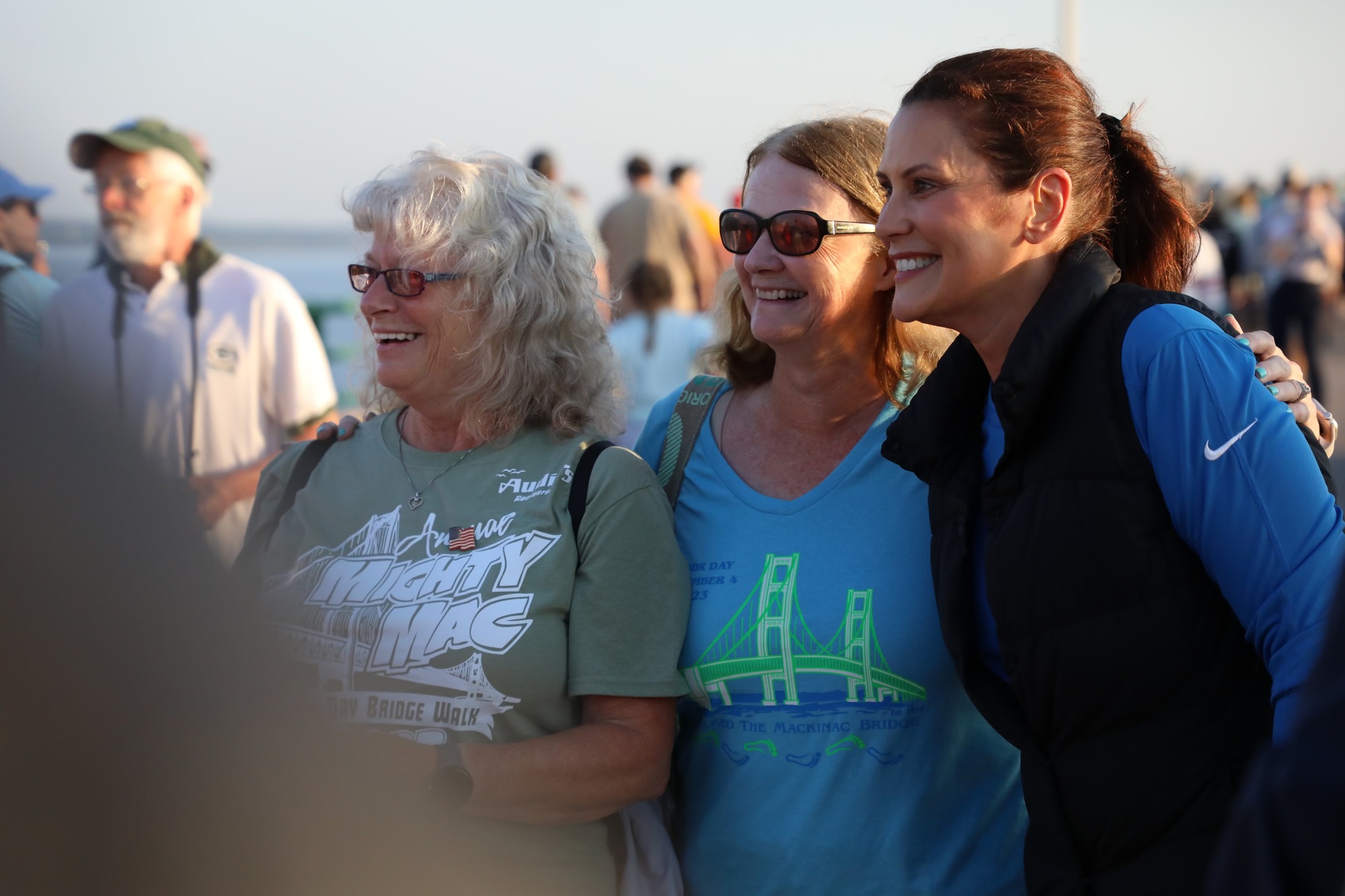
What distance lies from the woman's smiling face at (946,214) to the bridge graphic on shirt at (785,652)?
2.00ft

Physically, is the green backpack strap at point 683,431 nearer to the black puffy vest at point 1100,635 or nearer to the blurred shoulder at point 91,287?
the black puffy vest at point 1100,635

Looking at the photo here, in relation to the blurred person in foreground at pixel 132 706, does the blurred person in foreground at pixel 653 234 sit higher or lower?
lower

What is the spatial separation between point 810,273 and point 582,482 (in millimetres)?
709

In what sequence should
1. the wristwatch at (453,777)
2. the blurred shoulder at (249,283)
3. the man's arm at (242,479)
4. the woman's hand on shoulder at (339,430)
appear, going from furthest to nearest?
the blurred shoulder at (249,283)
the woman's hand on shoulder at (339,430)
the man's arm at (242,479)
the wristwatch at (453,777)

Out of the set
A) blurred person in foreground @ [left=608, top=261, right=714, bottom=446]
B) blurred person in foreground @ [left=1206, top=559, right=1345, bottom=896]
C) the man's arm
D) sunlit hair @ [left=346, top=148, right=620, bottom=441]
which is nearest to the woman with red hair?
sunlit hair @ [left=346, top=148, right=620, bottom=441]

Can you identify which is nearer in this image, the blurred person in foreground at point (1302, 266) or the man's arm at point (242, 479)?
the man's arm at point (242, 479)

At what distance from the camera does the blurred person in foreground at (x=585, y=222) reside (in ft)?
9.69

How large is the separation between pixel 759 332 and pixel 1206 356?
108cm

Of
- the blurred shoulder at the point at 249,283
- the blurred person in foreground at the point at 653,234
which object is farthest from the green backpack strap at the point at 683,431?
the blurred person in foreground at the point at 653,234

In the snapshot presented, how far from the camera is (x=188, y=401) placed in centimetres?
398

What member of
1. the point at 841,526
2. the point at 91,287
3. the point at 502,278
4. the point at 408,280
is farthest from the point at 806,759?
the point at 91,287

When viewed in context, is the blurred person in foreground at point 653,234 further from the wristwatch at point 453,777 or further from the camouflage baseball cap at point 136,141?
the wristwatch at point 453,777

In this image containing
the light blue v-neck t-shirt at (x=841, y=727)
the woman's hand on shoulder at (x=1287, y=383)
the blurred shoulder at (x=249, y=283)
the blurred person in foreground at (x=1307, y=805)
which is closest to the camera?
the blurred person in foreground at (x=1307, y=805)

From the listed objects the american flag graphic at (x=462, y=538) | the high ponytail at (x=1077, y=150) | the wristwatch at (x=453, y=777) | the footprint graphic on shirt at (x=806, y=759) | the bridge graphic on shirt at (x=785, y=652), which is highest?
the high ponytail at (x=1077, y=150)
